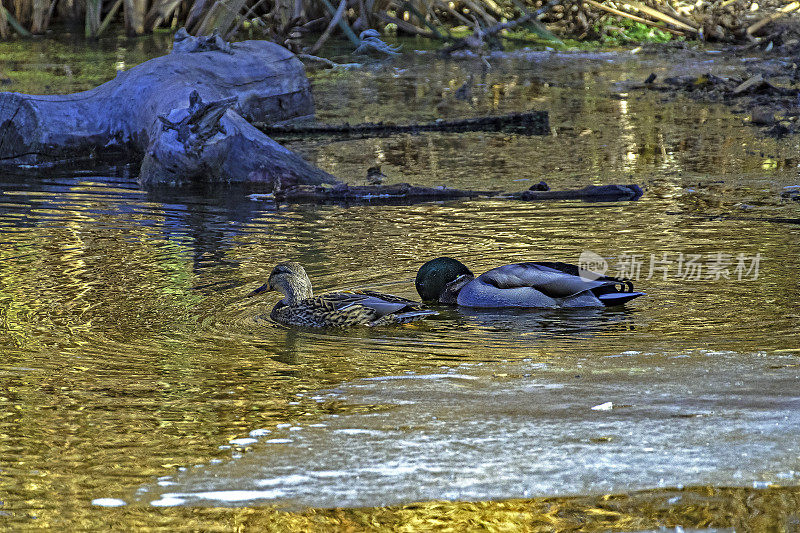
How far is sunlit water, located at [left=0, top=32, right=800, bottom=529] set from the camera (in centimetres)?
372

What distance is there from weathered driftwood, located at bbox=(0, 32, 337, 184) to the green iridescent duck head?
375 centimetres

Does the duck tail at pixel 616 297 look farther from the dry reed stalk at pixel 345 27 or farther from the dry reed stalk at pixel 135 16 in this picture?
the dry reed stalk at pixel 135 16

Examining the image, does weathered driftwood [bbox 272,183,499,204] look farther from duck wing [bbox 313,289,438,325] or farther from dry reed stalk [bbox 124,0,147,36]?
dry reed stalk [bbox 124,0,147,36]

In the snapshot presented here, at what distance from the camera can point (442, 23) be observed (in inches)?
872

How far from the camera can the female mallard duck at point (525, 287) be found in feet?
20.0

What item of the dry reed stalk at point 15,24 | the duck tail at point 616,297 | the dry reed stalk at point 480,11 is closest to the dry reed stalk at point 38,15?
the dry reed stalk at point 15,24

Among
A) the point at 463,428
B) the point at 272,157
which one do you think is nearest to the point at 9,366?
the point at 463,428

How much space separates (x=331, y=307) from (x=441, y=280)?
0.67 metres

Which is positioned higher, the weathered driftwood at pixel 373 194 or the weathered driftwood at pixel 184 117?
the weathered driftwood at pixel 184 117

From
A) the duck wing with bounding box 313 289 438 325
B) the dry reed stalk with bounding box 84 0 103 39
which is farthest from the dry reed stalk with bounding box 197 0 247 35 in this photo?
the duck wing with bounding box 313 289 438 325

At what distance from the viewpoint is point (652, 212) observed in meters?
8.25

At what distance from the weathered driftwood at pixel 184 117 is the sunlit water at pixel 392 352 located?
1.74ft

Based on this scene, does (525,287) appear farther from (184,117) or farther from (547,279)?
(184,117)

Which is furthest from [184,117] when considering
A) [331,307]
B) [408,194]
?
[331,307]
